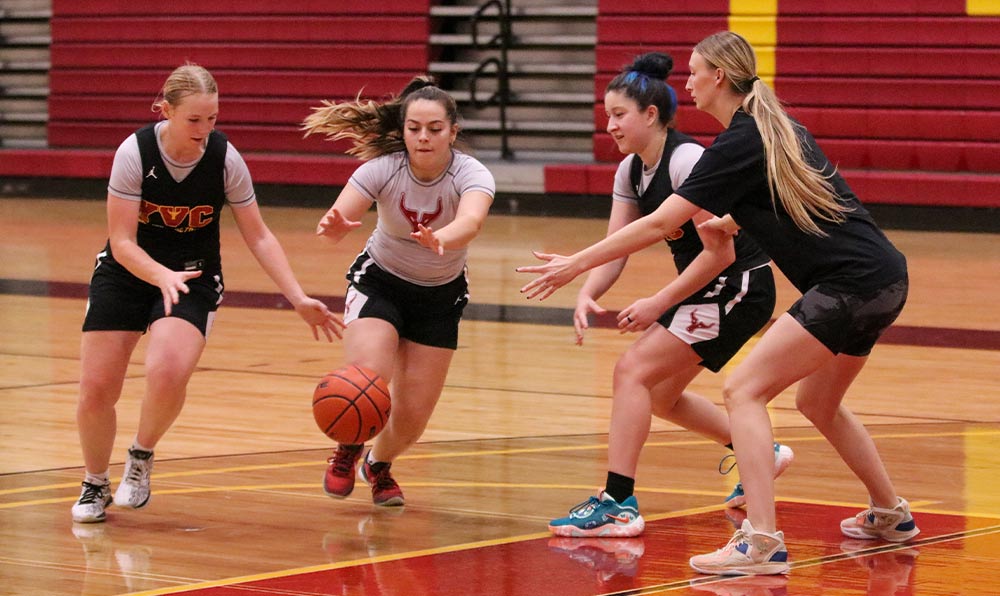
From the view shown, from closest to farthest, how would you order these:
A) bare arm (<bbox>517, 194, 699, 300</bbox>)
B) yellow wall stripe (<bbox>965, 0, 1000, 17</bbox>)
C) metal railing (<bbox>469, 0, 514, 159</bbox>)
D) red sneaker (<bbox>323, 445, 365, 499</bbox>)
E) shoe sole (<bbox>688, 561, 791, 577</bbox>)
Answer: shoe sole (<bbox>688, 561, 791, 577</bbox>) < bare arm (<bbox>517, 194, 699, 300</bbox>) < red sneaker (<bbox>323, 445, 365, 499</bbox>) < yellow wall stripe (<bbox>965, 0, 1000, 17</bbox>) < metal railing (<bbox>469, 0, 514, 159</bbox>)

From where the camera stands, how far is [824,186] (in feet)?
13.6

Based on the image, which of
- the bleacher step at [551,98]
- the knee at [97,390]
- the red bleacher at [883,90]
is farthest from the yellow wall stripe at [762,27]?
the knee at [97,390]

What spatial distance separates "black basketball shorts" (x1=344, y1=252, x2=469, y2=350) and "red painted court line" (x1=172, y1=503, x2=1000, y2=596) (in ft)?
2.79

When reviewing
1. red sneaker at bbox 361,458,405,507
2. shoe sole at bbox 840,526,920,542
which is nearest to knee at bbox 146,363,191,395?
red sneaker at bbox 361,458,405,507

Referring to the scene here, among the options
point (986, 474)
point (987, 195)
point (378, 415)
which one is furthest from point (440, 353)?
point (987, 195)

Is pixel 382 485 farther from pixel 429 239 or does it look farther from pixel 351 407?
pixel 429 239

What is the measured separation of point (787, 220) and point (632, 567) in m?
1.01

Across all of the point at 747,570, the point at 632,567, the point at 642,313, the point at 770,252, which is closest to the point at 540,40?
the point at 642,313

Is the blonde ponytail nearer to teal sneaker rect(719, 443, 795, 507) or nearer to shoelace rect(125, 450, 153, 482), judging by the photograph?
teal sneaker rect(719, 443, 795, 507)

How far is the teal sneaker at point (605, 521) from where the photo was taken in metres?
4.52

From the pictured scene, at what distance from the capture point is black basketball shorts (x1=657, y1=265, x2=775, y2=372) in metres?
4.68

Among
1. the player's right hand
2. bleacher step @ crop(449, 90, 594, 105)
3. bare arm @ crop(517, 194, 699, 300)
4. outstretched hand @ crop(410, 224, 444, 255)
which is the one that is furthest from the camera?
bleacher step @ crop(449, 90, 594, 105)

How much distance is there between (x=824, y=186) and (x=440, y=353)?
145cm

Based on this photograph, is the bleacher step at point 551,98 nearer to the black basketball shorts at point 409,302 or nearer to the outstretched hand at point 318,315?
the black basketball shorts at point 409,302
